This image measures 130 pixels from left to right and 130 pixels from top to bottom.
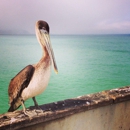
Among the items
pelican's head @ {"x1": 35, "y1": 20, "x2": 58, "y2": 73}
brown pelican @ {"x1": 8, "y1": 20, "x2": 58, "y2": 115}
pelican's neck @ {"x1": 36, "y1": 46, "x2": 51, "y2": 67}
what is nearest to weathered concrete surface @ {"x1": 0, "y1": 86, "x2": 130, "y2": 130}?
brown pelican @ {"x1": 8, "y1": 20, "x2": 58, "y2": 115}

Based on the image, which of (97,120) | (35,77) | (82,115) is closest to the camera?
(35,77)

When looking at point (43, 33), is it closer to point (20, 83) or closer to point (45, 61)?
point (45, 61)

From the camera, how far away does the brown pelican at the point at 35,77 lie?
5.35ft

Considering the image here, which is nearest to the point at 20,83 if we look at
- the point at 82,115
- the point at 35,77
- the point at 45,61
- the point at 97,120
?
the point at 35,77

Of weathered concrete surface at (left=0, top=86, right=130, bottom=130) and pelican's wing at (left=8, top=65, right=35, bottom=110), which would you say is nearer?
weathered concrete surface at (left=0, top=86, right=130, bottom=130)

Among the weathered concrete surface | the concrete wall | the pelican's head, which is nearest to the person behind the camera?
the weathered concrete surface

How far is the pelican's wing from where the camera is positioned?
1685mm

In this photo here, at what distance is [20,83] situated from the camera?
1.71 meters

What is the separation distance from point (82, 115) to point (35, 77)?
0.52m

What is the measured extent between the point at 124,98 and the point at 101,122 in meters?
0.32

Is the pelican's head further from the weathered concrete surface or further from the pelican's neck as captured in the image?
the weathered concrete surface

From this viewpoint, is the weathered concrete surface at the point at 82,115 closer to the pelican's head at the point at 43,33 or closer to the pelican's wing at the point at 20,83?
the pelican's wing at the point at 20,83

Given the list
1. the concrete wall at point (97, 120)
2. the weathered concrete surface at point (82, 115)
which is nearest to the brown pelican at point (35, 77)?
the weathered concrete surface at point (82, 115)

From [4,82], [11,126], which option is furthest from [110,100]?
[4,82]
